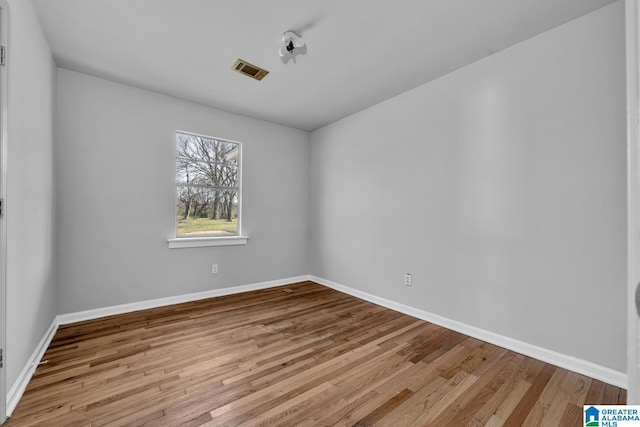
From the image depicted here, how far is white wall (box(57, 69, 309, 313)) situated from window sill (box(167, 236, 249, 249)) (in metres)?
0.07

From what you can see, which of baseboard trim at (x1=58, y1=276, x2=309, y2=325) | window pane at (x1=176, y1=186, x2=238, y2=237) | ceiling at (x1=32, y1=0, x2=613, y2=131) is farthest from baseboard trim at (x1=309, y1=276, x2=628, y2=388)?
ceiling at (x1=32, y1=0, x2=613, y2=131)

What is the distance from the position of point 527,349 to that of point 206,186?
3.81 m

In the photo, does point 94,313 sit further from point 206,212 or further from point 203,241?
point 206,212

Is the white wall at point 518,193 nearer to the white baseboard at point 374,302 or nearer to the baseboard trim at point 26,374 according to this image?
the white baseboard at point 374,302

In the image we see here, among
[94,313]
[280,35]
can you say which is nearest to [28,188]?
[94,313]

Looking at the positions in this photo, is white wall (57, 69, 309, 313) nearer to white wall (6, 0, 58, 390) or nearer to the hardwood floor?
white wall (6, 0, 58, 390)

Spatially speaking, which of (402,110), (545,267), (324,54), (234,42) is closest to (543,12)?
(402,110)

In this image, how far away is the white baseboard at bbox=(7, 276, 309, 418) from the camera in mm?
1651

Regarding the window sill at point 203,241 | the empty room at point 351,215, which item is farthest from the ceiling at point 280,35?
the window sill at point 203,241

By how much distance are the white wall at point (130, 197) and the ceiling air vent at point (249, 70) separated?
107 cm

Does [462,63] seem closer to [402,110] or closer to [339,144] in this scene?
[402,110]

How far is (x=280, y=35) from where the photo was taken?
2221mm

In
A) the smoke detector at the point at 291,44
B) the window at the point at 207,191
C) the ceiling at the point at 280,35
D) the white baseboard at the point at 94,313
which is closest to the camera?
the white baseboard at the point at 94,313

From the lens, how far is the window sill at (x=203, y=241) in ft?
10.9
